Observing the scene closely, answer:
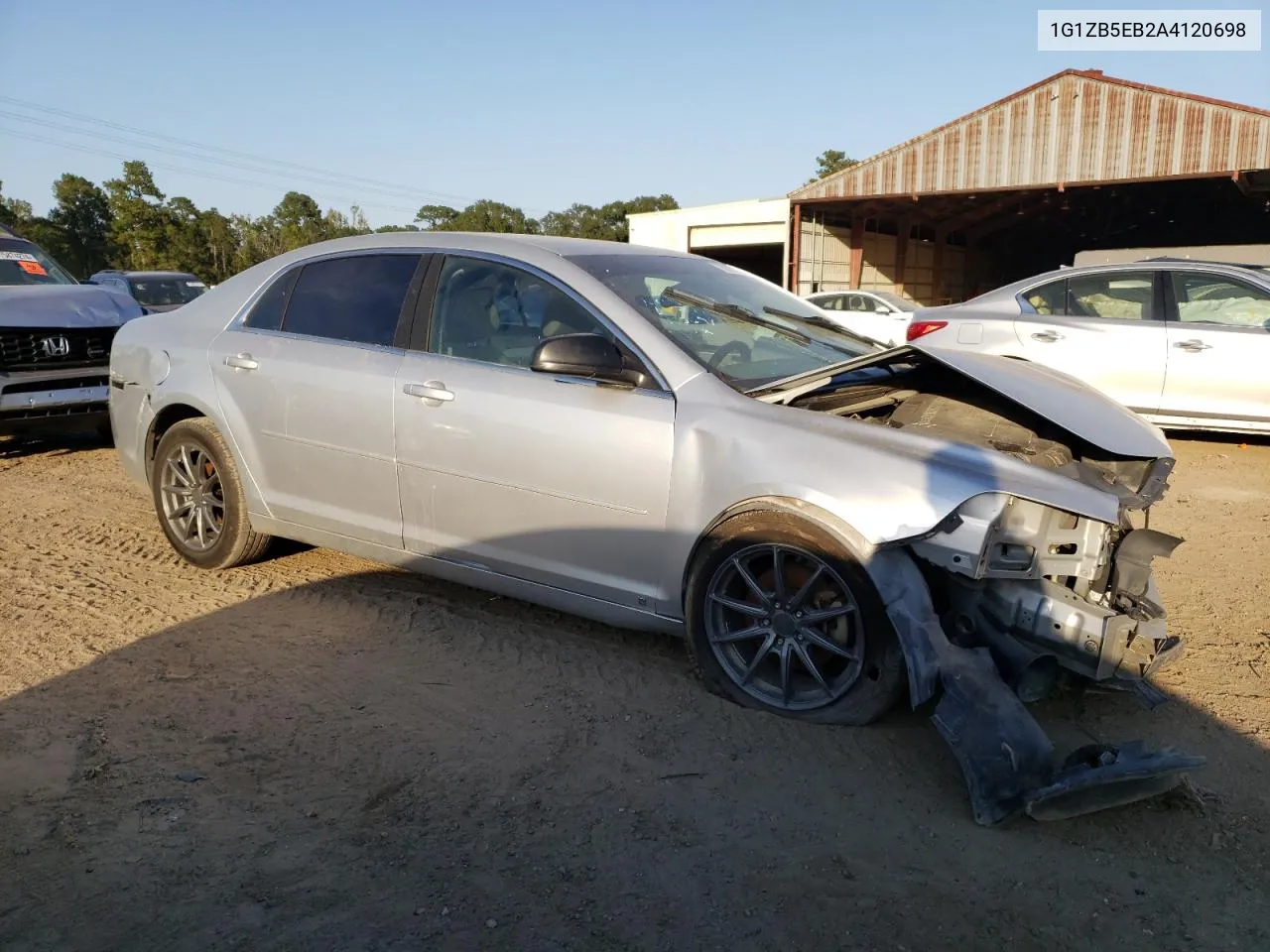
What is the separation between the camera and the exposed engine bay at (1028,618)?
8.66 feet

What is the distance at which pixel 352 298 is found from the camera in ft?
14.6

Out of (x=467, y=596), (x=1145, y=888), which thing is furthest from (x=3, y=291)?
(x=1145, y=888)

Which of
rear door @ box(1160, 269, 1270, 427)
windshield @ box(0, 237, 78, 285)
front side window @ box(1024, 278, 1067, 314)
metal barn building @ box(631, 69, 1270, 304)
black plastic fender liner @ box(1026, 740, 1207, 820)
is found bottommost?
black plastic fender liner @ box(1026, 740, 1207, 820)

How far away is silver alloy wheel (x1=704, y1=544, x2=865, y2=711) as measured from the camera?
10.4 ft

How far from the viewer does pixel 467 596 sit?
4590mm

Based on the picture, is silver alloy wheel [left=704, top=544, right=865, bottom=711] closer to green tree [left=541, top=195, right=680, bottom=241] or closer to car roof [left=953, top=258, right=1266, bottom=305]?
car roof [left=953, top=258, right=1266, bottom=305]

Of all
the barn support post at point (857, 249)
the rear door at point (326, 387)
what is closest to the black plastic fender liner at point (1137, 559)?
the rear door at point (326, 387)

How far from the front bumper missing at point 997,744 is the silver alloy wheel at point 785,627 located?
0.21 metres

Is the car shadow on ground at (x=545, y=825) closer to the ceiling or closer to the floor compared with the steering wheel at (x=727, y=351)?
closer to the floor

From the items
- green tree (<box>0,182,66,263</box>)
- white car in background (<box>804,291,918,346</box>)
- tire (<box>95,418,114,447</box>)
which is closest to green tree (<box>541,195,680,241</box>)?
green tree (<box>0,182,66,263</box>)

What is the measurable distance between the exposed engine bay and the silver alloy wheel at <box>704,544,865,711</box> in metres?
0.23

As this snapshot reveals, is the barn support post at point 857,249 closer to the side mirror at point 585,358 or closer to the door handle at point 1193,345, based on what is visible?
the door handle at point 1193,345

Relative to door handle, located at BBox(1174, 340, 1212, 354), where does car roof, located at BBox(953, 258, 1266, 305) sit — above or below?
above

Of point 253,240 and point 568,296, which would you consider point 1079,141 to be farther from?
point 253,240
